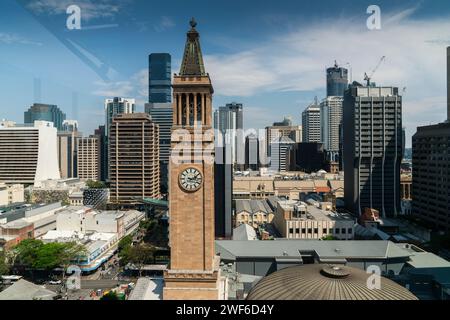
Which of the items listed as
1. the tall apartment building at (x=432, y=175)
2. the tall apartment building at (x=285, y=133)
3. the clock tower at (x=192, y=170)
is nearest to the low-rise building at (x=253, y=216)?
the tall apartment building at (x=432, y=175)

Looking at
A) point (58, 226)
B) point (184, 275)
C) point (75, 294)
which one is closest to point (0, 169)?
point (58, 226)

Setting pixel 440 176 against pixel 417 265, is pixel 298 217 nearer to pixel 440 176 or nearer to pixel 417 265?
pixel 417 265

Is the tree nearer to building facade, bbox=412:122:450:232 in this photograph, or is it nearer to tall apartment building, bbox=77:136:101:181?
building facade, bbox=412:122:450:232

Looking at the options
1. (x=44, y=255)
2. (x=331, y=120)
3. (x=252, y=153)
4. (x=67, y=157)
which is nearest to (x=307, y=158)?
(x=252, y=153)

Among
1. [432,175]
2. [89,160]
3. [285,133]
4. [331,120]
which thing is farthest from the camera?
[331,120]

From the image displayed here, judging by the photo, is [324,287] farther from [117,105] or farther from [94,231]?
[94,231]

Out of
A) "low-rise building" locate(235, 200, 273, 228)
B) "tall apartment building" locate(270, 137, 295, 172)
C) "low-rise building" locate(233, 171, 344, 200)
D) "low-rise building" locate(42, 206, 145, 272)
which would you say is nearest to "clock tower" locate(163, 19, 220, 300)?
"low-rise building" locate(42, 206, 145, 272)
